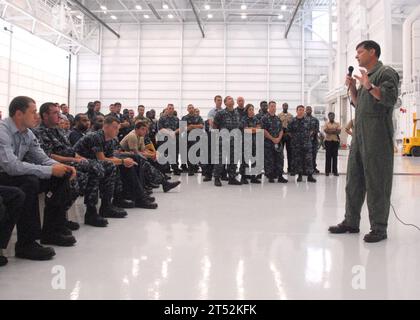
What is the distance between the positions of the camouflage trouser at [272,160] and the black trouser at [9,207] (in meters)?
5.11

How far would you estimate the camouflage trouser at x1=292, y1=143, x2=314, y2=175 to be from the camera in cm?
688

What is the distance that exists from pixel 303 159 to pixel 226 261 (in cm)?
487

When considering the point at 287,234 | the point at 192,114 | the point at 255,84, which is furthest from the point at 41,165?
the point at 255,84

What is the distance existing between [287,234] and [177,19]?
20.1 meters

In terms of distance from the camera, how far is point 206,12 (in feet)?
68.7

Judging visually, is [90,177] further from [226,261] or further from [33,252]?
[226,261]

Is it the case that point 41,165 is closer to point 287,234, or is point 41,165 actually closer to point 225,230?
point 225,230

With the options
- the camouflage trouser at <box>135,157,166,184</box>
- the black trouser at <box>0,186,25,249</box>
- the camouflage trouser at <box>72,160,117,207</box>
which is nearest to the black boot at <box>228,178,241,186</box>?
the camouflage trouser at <box>135,157,166,184</box>

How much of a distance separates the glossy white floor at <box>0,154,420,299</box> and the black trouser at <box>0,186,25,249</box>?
0.69 feet

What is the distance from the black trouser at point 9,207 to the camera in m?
2.26

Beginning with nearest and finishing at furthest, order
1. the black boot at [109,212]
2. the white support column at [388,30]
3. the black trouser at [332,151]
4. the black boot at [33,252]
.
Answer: the black boot at [33,252], the black boot at [109,212], the black trouser at [332,151], the white support column at [388,30]

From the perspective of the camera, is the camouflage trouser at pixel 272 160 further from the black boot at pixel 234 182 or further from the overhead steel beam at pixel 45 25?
the overhead steel beam at pixel 45 25

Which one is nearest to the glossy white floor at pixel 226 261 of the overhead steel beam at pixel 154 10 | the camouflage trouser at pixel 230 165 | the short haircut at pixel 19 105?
the short haircut at pixel 19 105

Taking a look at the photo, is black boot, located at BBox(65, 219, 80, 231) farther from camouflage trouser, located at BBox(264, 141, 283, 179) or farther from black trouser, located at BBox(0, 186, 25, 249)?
camouflage trouser, located at BBox(264, 141, 283, 179)
